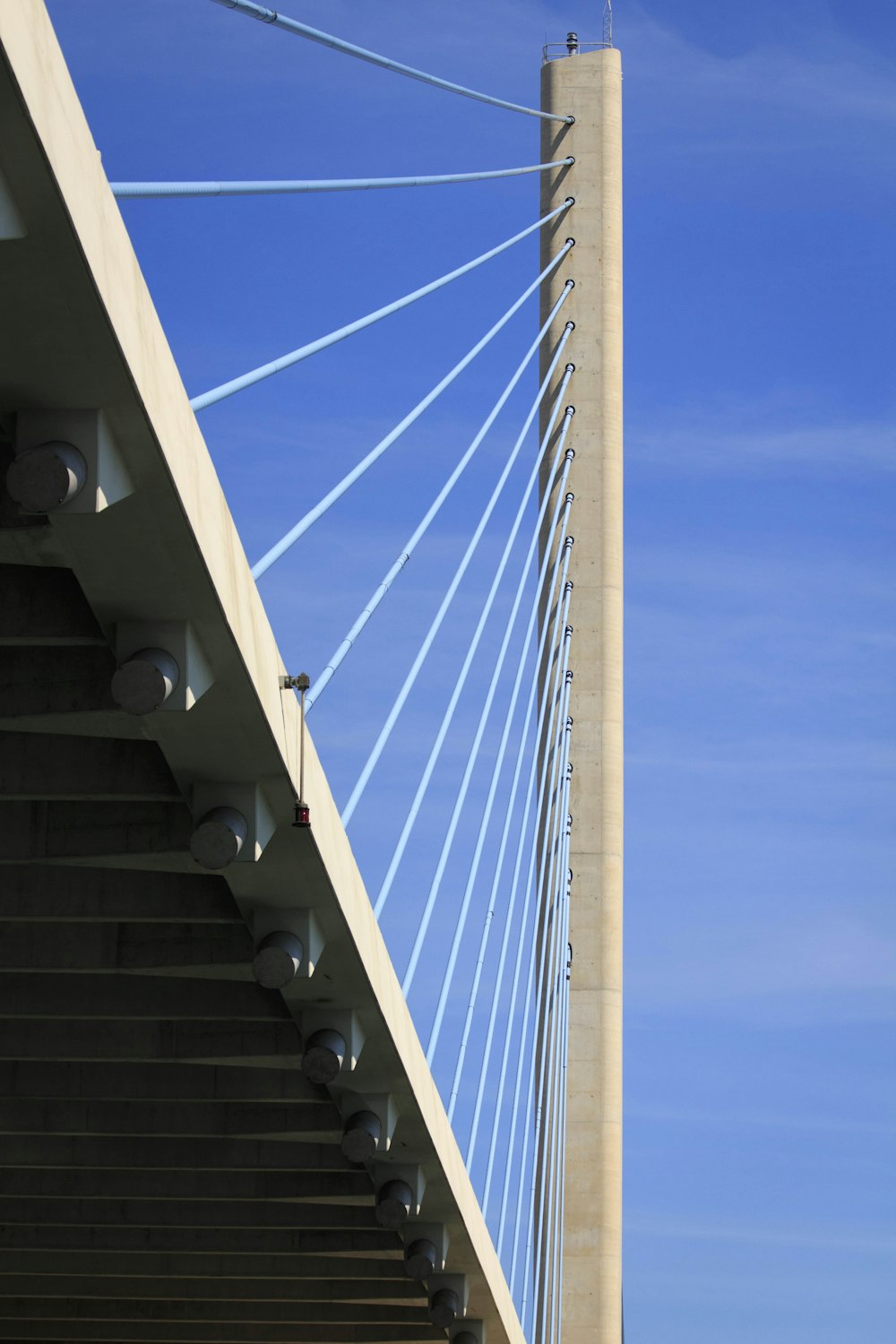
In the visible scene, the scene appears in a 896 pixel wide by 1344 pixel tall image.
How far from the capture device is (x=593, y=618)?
20.6m

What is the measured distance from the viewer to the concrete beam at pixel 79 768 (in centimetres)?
807

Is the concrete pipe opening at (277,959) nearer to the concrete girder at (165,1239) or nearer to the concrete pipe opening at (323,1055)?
the concrete pipe opening at (323,1055)

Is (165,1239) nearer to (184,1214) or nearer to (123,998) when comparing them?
(184,1214)

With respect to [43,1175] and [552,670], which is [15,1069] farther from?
[552,670]

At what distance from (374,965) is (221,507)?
383cm

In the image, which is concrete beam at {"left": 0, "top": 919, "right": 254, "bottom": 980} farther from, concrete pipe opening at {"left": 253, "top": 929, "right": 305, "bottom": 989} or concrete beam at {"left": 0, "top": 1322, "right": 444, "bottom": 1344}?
concrete beam at {"left": 0, "top": 1322, "right": 444, "bottom": 1344}

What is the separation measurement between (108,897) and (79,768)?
4.45 feet

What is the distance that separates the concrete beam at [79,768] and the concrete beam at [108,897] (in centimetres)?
128

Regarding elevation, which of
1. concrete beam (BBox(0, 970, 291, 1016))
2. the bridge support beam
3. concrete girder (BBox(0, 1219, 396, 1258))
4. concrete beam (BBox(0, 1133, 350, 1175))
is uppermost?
the bridge support beam

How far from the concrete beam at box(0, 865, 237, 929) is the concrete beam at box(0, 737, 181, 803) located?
1277 millimetres

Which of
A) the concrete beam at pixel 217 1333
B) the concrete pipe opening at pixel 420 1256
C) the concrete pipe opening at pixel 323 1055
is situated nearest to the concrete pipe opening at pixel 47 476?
the concrete pipe opening at pixel 323 1055

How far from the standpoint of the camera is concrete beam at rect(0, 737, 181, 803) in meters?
8.07

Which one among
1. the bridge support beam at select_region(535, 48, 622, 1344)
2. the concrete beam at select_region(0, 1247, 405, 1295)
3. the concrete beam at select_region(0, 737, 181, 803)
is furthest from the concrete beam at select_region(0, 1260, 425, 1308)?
the concrete beam at select_region(0, 737, 181, 803)

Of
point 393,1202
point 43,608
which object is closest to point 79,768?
point 43,608
